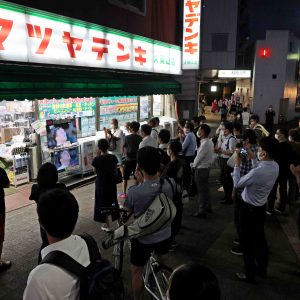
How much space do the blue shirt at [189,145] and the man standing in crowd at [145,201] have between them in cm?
478

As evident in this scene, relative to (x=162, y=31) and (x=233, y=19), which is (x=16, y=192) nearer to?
(x=162, y=31)

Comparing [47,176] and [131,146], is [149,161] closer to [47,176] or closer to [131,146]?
[47,176]

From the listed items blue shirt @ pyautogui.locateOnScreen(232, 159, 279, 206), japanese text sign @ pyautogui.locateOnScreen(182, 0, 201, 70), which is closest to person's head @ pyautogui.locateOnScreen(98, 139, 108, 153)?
blue shirt @ pyautogui.locateOnScreen(232, 159, 279, 206)

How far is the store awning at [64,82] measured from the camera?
21.4ft

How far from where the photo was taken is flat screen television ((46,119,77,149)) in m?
8.44

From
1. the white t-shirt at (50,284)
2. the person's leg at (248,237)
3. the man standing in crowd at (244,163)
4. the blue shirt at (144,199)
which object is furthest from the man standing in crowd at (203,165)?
the white t-shirt at (50,284)

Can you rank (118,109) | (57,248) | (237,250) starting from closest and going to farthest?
(57,248)
(237,250)
(118,109)

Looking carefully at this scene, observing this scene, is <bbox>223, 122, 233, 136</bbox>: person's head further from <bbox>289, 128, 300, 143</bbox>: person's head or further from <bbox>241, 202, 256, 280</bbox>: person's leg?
<bbox>241, 202, 256, 280</bbox>: person's leg

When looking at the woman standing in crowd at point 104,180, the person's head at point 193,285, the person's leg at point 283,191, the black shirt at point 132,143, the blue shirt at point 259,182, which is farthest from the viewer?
the black shirt at point 132,143

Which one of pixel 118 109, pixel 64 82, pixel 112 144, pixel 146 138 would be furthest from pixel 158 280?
pixel 118 109

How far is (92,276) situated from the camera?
1977 mm

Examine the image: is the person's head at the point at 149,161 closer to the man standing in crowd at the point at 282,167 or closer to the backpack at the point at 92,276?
the backpack at the point at 92,276

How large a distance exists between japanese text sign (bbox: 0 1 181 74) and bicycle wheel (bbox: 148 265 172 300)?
5542 millimetres

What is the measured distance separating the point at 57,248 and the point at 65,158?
714cm
